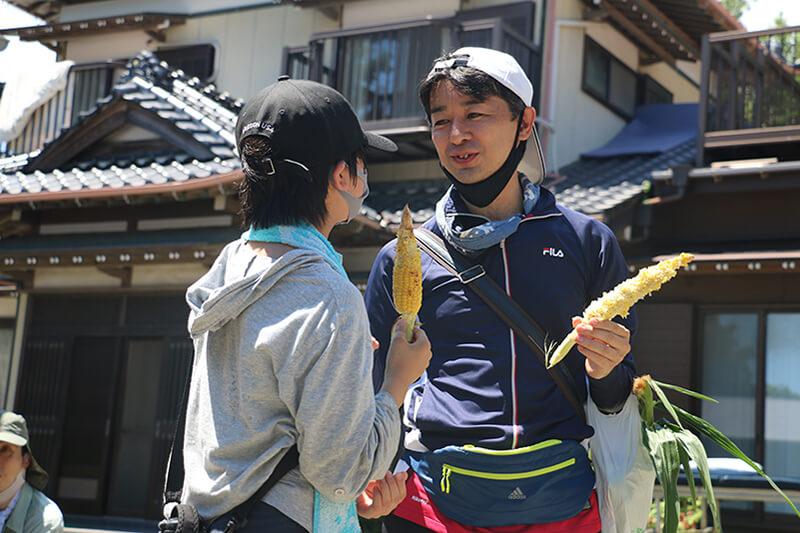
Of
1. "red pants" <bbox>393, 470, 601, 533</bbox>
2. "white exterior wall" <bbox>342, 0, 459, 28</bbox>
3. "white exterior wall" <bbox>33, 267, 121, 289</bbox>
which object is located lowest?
"red pants" <bbox>393, 470, 601, 533</bbox>

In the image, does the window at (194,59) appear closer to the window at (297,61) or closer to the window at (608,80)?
the window at (297,61)

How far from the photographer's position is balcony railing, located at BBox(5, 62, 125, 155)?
1568 centimetres

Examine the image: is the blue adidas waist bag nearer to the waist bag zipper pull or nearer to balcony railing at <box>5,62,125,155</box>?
the waist bag zipper pull

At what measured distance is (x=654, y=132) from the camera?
47.3ft

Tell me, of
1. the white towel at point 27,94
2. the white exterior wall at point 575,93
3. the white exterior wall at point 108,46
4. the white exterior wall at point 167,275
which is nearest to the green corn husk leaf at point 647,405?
the white exterior wall at point 167,275

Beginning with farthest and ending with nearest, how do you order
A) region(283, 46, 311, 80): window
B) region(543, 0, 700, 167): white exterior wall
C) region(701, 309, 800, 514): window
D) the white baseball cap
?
1. region(283, 46, 311, 80): window
2. region(543, 0, 700, 167): white exterior wall
3. region(701, 309, 800, 514): window
4. the white baseball cap

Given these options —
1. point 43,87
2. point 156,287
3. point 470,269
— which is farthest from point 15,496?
point 43,87

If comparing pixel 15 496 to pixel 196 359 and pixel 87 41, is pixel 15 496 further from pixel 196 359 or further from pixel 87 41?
pixel 87 41

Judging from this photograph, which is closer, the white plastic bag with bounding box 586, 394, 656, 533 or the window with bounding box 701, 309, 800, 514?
the white plastic bag with bounding box 586, 394, 656, 533

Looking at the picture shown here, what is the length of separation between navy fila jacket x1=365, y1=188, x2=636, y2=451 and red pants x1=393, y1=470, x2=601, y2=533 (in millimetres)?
138

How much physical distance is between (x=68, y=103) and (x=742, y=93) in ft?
30.8

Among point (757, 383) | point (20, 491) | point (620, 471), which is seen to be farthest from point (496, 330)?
point (757, 383)

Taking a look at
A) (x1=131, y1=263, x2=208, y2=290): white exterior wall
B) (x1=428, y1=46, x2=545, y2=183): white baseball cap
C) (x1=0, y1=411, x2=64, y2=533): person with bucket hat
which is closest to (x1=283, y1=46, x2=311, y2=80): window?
(x1=131, y1=263, x2=208, y2=290): white exterior wall

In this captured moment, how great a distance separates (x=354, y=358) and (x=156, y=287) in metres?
11.0
